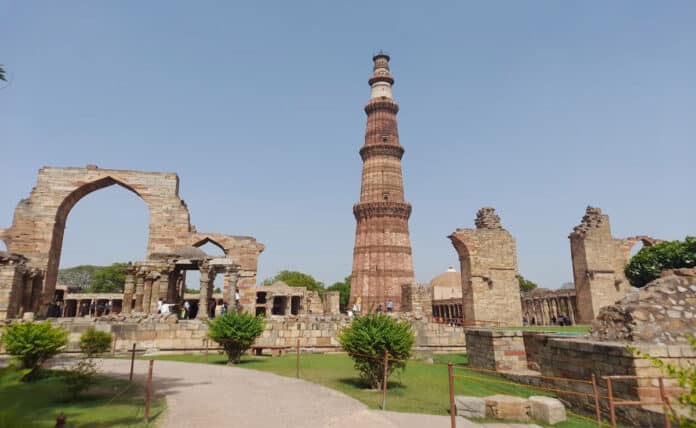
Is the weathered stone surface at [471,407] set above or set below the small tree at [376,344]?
below

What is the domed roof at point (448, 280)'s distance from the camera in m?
48.8

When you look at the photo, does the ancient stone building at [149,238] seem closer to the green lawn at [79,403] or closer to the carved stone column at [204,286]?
the carved stone column at [204,286]

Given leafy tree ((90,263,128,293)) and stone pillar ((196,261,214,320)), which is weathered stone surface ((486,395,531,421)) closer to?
stone pillar ((196,261,214,320))

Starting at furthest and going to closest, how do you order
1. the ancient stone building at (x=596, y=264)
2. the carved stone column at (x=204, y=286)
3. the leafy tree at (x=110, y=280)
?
the leafy tree at (x=110, y=280), the ancient stone building at (x=596, y=264), the carved stone column at (x=204, y=286)

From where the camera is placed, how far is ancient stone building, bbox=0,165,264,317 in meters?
16.3

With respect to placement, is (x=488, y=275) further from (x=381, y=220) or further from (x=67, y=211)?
(x=67, y=211)

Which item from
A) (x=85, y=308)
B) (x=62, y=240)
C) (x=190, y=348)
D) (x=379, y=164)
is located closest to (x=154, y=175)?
(x=62, y=240)

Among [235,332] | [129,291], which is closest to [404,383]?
[235,332]

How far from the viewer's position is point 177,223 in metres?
19.3

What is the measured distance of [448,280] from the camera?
49.9 m

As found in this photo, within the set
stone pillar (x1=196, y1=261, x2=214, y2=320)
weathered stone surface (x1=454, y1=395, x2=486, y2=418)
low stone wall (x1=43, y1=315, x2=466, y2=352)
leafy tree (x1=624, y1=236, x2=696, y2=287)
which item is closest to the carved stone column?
stone pillar (x1=196, y1=261, x2=214, y2=320)

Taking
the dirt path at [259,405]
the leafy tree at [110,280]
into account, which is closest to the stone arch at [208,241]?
the dirt path at [259,405]

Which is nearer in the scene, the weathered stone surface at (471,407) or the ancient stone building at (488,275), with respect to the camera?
the weathered stone surface at (471,407)

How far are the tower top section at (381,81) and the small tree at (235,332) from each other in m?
24.2
